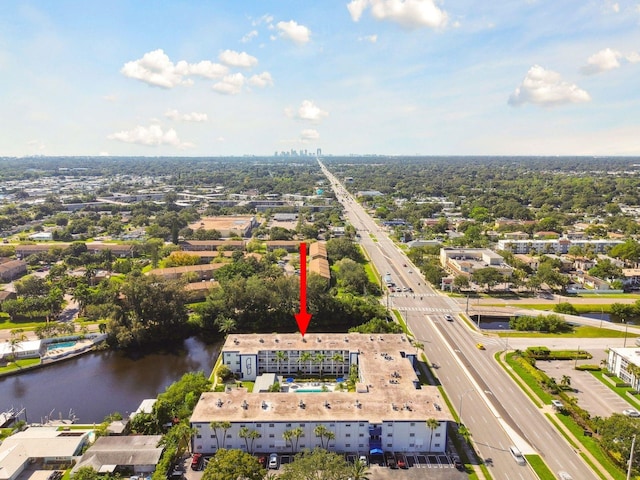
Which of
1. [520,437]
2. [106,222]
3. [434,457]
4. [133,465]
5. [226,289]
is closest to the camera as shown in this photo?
[133,465]

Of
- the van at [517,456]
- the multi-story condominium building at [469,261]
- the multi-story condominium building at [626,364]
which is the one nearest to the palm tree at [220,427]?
the van at [517,456]

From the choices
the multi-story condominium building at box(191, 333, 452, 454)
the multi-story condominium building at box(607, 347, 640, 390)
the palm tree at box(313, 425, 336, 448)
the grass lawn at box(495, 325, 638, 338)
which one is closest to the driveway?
the multi-story condominium building at box(607, 347, 640, 390)

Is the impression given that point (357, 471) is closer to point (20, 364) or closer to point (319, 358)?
point (319, 358)

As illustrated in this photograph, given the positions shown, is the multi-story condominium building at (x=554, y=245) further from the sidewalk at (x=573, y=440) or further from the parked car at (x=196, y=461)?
the parked car at (x=196, y=461)

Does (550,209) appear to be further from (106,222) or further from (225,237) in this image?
(106,222)

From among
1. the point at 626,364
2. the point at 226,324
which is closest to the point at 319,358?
the point at 226,324

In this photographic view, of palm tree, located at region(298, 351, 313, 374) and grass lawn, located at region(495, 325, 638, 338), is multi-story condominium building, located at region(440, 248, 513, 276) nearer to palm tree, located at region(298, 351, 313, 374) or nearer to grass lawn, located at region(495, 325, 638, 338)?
grass lawn, located at region(495, 325, 638, 338)

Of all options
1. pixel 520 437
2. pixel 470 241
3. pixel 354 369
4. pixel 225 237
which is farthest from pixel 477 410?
pixel 225 237
